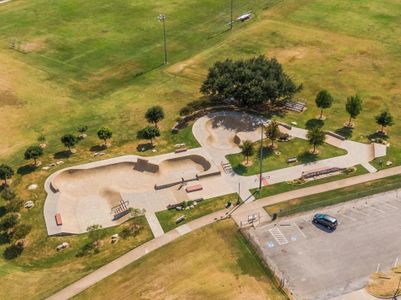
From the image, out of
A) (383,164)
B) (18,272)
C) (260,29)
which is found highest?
(260,29)

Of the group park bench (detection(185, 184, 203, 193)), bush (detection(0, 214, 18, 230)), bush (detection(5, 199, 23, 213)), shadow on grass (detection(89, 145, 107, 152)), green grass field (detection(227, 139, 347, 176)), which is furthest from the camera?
shadow on grass (detection(89, 145, 107, 152))

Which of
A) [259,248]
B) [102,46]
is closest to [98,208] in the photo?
[259,248]

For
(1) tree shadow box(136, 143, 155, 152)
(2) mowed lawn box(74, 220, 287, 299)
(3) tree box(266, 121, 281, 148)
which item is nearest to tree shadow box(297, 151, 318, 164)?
(3) tree box(266, 121, 281, 148)

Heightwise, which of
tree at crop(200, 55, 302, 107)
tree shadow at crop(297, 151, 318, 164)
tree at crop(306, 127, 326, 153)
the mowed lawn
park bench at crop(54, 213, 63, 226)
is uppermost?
tree at crop(200, 55, 302, 107)

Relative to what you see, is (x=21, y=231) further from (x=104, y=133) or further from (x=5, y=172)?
(x=104, y=133)

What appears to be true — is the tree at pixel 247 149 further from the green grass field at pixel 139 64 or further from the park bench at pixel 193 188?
the green grass field at pixel 139 64

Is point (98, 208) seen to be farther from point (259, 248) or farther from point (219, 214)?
point (259, 248)

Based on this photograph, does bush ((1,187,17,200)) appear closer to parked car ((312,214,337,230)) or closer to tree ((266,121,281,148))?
tree ((266,121,281,148))
